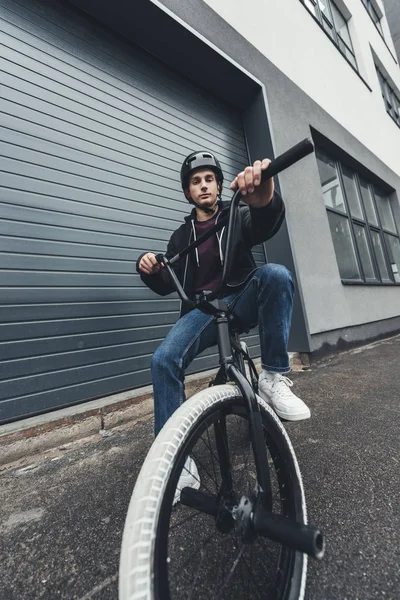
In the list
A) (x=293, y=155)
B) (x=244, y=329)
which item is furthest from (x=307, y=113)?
(x=293, y=155)

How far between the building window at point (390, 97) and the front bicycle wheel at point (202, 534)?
38.6 ft

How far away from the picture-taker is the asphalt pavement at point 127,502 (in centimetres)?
95

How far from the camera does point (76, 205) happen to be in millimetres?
2846

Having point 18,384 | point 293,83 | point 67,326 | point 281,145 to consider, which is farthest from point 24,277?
point 293,83

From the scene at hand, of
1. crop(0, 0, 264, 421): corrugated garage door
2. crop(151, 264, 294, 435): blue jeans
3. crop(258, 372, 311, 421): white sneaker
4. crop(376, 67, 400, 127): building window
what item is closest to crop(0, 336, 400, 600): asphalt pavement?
crop(258, 372, 311, 421): white sneaker

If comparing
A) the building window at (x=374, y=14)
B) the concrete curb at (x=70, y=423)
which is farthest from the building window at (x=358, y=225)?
the building window at (x=374, y=14)

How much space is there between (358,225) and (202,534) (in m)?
6.77

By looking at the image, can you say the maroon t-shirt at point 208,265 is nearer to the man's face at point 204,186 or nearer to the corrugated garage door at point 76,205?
the man's face at point 204,186

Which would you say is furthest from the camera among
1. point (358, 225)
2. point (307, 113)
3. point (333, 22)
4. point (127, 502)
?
point (333, 22)

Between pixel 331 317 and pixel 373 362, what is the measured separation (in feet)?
2.95

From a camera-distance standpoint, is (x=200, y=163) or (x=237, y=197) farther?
(x=200, y=163)

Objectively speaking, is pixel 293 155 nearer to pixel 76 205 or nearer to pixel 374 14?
pixel 76 205

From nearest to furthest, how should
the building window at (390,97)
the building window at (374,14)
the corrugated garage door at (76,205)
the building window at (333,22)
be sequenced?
1. the corrugated garage door at (76,205)
2. the building window at (333,22)
3. the building window at (390,97)
4. the building window at (374,14)

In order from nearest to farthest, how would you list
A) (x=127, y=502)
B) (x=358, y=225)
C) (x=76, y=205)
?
(x=127, y=502) → (x=76, y=205) → (x=358, y=225)
